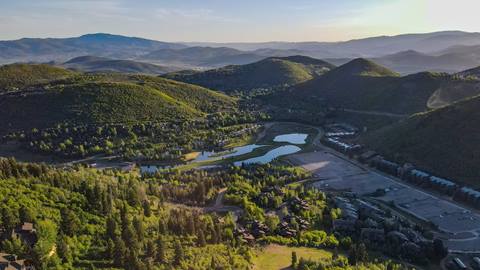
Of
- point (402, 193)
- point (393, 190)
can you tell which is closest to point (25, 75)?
point (393, 190)

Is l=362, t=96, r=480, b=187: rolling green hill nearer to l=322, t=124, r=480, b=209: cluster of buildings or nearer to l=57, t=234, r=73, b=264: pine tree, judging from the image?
l=322, t=124, r=480, b=209: cluster of buildings

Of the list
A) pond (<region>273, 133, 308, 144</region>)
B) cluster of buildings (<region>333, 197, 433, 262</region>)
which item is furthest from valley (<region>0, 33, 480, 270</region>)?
pond (<region>273, 133, 308, 144</region>)

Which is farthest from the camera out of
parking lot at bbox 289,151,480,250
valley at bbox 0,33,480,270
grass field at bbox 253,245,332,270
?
parking lot at bbox 289,151,480,250

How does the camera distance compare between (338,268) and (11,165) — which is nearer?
(338,268)

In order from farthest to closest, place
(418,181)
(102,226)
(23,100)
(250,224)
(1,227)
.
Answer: (23,100)
(418,181)
(250,224)
(102,226)
(1,227)

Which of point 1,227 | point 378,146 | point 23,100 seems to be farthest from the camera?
point 23,100

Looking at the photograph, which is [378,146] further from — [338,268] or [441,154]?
[338,268]

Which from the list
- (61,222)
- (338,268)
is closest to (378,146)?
(338,268)
